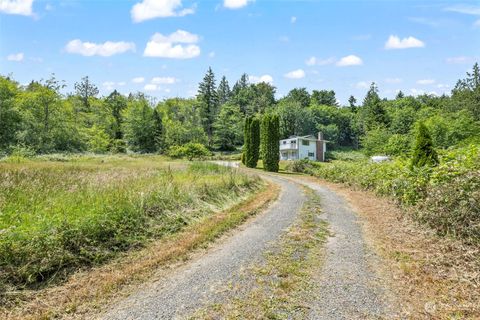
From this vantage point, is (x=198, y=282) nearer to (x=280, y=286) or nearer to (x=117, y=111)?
(x=280, y=286)

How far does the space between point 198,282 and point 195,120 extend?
53864 mm

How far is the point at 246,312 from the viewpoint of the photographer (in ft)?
11.1

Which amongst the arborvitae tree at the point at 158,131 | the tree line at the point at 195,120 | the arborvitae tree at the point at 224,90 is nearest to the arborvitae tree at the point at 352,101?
the tree line at the point at 195,120

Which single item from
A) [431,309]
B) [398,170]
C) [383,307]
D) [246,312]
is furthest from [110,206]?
[398,170]

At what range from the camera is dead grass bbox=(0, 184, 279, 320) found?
3385 mm

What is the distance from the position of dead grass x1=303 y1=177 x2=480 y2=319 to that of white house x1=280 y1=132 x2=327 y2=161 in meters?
44.8

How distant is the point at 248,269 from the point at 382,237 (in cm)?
342

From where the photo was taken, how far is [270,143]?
103ft

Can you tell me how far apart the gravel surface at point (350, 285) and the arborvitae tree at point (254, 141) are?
2779cm

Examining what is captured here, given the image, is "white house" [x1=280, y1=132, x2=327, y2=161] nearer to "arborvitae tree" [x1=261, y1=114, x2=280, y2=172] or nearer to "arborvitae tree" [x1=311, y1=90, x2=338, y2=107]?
"arborvitae tree" [x1=261, y1=114, x2=280, y2=172]

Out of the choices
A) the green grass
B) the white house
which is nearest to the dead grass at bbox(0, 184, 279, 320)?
the green grass

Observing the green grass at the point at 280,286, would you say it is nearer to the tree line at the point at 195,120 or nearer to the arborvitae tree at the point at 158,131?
the tree line at the point at 195,120

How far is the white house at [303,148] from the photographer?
5228cm

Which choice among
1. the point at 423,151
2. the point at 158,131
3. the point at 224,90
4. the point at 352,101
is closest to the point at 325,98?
the point at 352,101
